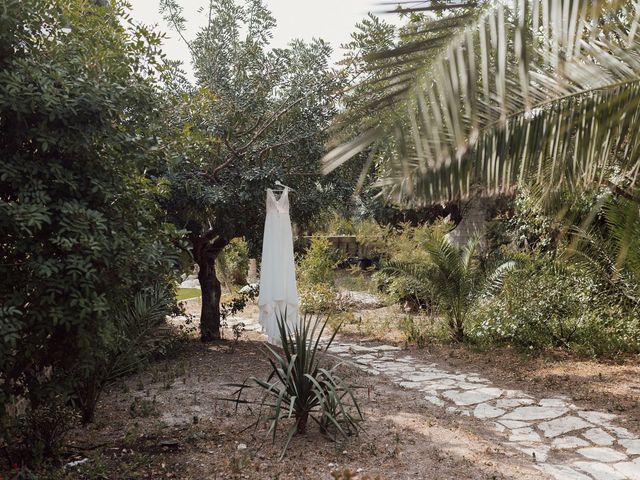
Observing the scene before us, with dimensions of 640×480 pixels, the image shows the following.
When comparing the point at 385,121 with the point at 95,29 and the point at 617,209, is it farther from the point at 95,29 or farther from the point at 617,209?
the point at 617,209

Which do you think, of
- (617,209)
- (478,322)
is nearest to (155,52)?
(617,209)

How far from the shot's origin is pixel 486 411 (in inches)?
212

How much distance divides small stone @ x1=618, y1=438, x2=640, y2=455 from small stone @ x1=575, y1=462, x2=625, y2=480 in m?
0.37

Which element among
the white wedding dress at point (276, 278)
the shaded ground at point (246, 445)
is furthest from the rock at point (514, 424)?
the white wedding dress at point (276, 278)

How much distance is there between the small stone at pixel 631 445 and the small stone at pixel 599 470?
0.37 m

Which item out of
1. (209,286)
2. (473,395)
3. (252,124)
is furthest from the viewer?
(209,286)

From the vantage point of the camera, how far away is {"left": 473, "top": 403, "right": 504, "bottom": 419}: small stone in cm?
526

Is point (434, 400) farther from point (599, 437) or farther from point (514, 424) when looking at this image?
point (599, 437)

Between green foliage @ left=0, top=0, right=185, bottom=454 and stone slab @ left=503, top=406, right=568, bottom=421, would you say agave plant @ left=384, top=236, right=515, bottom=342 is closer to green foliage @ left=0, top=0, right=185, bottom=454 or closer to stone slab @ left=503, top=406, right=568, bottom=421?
stone slab @ left=503, top=406, right=568, bottom=421

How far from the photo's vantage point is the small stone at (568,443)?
4484mm

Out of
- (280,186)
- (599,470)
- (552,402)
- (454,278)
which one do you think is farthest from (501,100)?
(454,278)

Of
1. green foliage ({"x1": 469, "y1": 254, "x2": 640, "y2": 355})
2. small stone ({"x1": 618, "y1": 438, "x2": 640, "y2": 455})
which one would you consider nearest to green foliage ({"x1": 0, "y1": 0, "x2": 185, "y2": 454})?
small stone ({"x1": 618, "y1": 438, "x2": 640, "y2": 455})

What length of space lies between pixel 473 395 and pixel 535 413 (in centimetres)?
74

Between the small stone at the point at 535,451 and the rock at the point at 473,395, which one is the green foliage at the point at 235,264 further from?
the small stone at the point at 535,451
